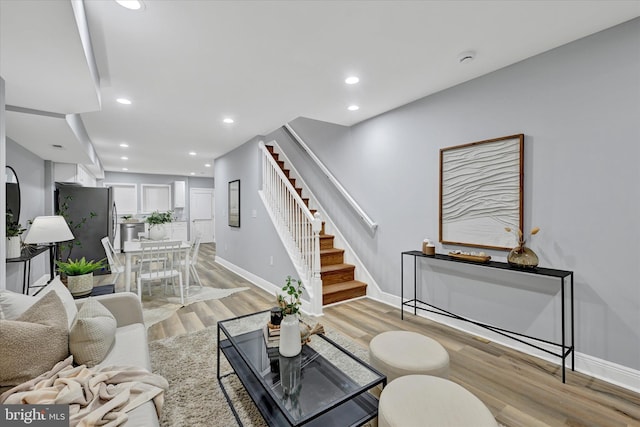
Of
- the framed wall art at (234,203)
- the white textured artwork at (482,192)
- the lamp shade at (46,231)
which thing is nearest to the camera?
the white textured artwork at (482,192)

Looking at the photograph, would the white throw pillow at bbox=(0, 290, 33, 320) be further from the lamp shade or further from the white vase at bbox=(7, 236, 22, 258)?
the white vase at bbox=(7, 236, 22, 258)

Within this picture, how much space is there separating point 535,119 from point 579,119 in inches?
11.2

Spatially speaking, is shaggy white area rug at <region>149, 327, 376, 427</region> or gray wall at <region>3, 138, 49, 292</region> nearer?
shaggy white area rug at <region>149, 327, 376, 427</region>

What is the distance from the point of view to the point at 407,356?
1.65 meters

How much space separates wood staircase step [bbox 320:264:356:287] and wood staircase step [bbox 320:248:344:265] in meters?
0.07

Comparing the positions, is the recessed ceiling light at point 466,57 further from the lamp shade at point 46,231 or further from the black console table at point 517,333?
the lamp shade at point 46,231

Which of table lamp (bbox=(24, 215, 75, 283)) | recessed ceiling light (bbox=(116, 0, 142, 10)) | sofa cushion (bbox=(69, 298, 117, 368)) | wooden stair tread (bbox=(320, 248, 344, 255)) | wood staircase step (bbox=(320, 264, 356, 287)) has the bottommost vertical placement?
wood staircase step (bbox=(320, 264, 356, 287))

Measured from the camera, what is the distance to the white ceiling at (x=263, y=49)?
1.77m

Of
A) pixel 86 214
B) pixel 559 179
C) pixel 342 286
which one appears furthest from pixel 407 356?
pixel 86 214

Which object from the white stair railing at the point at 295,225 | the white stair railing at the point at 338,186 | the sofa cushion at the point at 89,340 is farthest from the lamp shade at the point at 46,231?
the white stair railing at the point at 338,186

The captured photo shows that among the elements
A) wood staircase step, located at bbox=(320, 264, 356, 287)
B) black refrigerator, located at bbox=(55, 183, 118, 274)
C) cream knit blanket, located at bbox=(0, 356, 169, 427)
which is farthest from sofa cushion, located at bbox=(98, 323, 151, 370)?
black refrigerator, located at bbox=(55, 183, 118, 274)

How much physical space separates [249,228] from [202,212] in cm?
598

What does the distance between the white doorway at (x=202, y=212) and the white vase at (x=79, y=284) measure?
7.60 metres

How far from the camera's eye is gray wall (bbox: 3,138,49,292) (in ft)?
11.9
